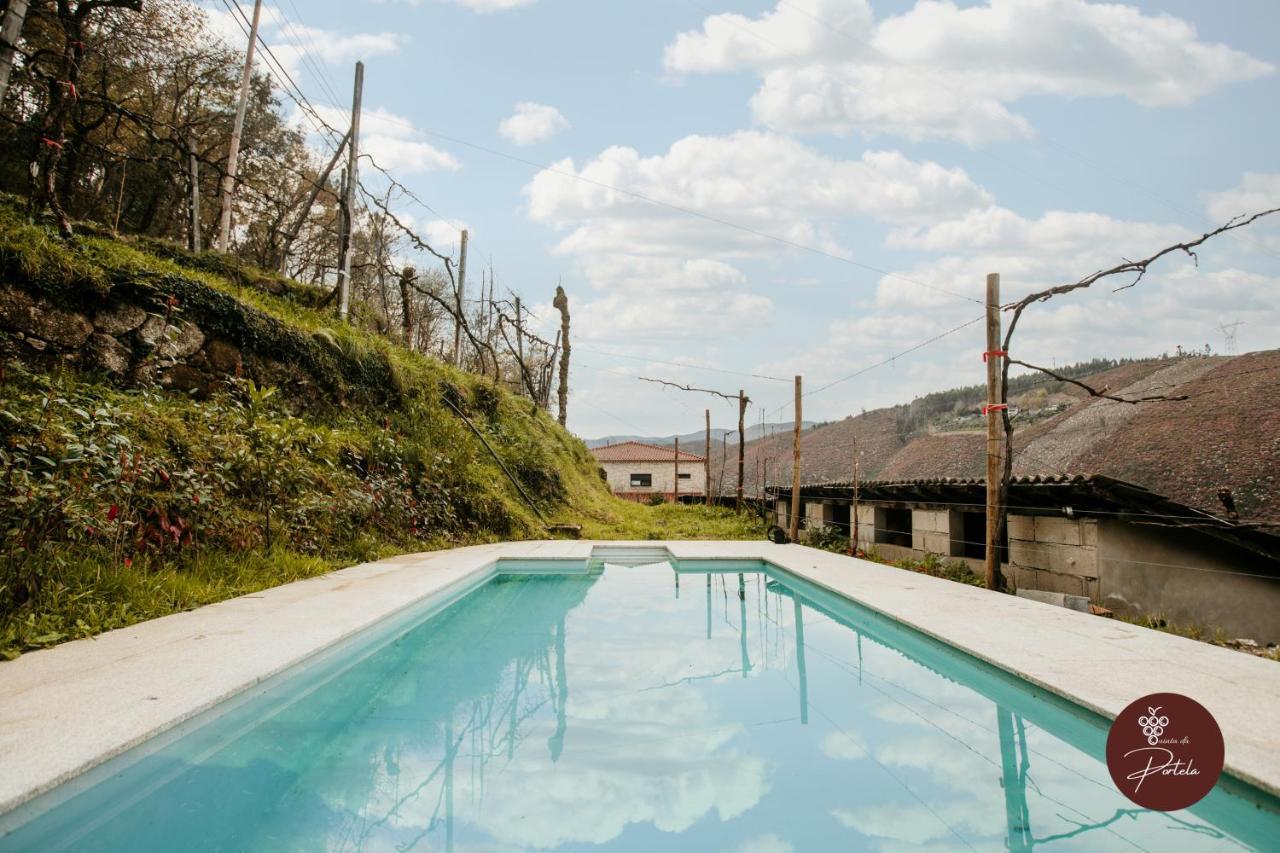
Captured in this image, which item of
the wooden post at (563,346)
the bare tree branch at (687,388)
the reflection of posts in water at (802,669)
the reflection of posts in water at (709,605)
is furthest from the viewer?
the wooden post at (563,346)

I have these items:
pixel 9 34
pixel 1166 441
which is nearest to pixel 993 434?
pixel 9 34

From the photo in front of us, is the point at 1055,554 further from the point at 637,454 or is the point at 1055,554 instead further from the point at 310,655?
the point at 637,454

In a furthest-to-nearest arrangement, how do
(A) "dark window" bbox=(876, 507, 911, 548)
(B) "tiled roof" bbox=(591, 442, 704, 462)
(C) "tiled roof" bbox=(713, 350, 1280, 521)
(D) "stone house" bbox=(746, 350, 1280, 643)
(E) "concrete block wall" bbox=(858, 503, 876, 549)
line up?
(B) "tiled roof" bbox=(591, 442, 704, 462)
(C) "tiled roof" bbox=(713, 350, 1280, 521)
(E) "concrete block wall" bbox=(858, 503, 876, 549)
(A) "dark window" bbox=(876, 507, 911, 548)
(D) "stone house" bbox=(746, 350, 1280, 643)

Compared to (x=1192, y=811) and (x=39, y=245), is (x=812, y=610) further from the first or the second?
(x=39, y=245)

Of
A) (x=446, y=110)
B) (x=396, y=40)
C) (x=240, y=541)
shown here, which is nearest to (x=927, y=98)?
(x=396, y=40)

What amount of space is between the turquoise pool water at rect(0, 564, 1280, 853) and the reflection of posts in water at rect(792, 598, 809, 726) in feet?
0.09

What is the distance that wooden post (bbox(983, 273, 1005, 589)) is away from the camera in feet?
23.4

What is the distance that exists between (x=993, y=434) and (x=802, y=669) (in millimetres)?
3550

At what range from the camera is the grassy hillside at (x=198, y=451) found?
4.79 metres

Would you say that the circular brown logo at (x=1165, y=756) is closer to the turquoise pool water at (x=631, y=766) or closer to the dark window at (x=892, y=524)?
the turquoise pool water at (x=631, y=766)

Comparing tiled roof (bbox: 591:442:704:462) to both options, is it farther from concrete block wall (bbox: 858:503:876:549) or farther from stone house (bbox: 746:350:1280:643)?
concrete block wall (bbox: 858:503:876:549)

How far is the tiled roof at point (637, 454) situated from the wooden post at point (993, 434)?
32265 mm

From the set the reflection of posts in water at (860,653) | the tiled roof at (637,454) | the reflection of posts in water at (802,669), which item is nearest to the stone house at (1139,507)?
the reflection of posts in water at (860,653)

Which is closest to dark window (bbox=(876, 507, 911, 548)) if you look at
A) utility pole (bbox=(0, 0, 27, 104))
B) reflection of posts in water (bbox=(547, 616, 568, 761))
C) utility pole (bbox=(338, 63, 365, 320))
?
reflection of posts in water (bbox=(547, 616, 568, 761))
